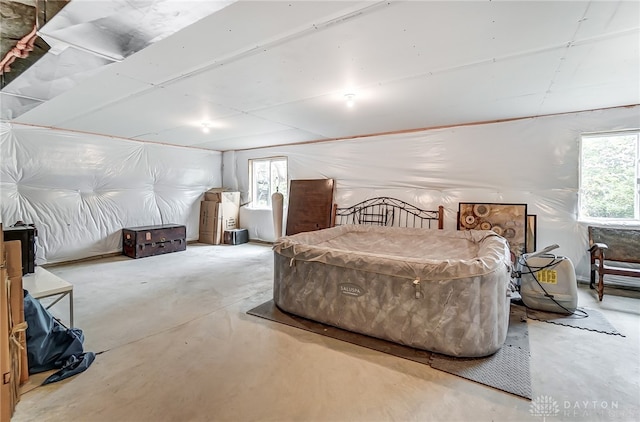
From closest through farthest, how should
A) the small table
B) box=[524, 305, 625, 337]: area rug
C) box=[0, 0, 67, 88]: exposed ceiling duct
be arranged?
1. box=[0, 0, 67, 88]: exposed ceiling duct
2. the small table
3. box=[524, 305, 625, 337]: area rug

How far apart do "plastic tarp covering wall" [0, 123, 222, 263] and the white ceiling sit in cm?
57

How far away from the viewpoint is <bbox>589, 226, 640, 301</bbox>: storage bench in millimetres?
3094

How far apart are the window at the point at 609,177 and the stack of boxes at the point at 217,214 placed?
247 inches

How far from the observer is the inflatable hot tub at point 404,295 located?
196cm

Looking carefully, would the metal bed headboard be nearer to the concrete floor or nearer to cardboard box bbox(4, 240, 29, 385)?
the concrete floor

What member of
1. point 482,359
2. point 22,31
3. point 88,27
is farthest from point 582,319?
point 22,31

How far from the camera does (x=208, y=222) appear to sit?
6703 mm

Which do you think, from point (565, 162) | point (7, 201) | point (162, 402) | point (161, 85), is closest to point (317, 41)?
point (161, 85)

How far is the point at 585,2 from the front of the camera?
61.1 inches

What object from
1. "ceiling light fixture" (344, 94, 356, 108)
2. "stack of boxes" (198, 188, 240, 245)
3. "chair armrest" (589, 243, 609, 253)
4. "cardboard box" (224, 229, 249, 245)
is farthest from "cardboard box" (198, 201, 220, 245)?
"chair armrest" (589, 243, 609, 253)

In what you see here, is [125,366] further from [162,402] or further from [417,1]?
[417,1]

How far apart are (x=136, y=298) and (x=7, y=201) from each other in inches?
113

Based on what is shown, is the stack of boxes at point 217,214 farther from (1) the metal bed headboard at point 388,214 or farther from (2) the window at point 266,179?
(1) the metal bed headboard at point 388,214

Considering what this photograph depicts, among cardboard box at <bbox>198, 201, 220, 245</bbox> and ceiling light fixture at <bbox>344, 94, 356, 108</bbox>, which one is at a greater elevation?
ceiling light fixture at <bbox>344, 94, 356, 108</bbox>
